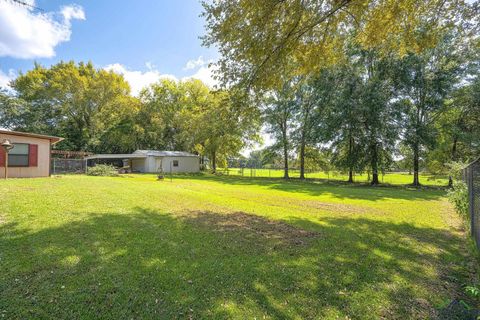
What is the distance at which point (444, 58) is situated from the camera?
18547mm

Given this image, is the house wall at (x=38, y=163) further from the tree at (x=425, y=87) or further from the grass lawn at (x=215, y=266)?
the tree at (x=425, y=87)

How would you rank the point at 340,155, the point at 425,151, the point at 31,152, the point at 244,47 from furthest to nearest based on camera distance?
1. the point at 340,155
2. the point at 425,151
3. the point at 31,152
4. the point at 244,47

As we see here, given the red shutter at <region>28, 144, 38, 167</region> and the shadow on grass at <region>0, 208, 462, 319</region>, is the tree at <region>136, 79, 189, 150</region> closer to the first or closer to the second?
the red shutter at <region>28, 144, 38, 167</region>

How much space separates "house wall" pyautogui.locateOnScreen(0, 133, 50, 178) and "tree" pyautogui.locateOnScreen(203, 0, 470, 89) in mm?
12804

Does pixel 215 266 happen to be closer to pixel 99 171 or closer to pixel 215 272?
pixel 215 272

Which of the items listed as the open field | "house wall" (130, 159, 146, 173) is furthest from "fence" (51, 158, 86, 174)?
the open field

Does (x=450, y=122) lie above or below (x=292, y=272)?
above

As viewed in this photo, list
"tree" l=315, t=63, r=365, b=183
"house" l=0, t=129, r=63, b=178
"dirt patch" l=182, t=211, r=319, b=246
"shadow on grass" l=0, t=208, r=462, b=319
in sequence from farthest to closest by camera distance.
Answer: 1. "tree" l=315, t=63, r=365, b=183
2. "house" l=0, t=129, r=63, b=178
3. "dirt patch" l=182, t=211, r=319, b=246
4. "shadow on grass" l=0, t=208, r=462, b=319

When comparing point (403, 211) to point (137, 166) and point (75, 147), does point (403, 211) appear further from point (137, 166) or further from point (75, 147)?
point (75, 147)

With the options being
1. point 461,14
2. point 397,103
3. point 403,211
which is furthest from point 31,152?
point 397,103

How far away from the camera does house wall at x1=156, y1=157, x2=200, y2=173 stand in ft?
102

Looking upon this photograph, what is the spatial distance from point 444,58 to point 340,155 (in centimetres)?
1046

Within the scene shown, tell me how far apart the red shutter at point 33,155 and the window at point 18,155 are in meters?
0.13

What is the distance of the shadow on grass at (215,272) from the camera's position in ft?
8.77
